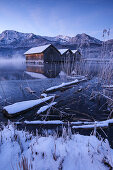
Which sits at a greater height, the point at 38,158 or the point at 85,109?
the point at 38,158

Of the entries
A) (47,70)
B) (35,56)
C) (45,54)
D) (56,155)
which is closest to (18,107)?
(56,155)

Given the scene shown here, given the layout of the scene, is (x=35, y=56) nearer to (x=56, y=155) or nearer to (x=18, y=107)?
(x=18, y=107)

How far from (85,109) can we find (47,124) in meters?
2.46

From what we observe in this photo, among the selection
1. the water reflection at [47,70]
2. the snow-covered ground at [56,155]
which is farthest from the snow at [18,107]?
the water reflection at [47,70]

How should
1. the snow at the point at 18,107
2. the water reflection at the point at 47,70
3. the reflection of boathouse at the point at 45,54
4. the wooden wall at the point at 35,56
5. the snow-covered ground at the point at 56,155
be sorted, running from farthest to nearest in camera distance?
the wooden wall at the point at 35,56 → the reflection of boathouse at the point at 45,54 → the water reflection at the point at 47,70 → the snow at the point at 18,107 → the snow-covered ground at the point at 56,155

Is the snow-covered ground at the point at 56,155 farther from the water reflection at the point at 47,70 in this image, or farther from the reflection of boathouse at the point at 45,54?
the reflection of boathouse at the point at 45,54

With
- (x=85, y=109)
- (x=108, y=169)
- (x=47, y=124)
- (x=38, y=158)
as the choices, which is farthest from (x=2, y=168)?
(x=85, y=109)

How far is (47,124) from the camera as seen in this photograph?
3.87 m

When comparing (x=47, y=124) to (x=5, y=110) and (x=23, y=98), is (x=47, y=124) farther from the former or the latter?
(x=23, y=98)

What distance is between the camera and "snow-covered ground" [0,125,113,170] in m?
1.61

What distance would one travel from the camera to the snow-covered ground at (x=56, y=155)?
1611 millimetres

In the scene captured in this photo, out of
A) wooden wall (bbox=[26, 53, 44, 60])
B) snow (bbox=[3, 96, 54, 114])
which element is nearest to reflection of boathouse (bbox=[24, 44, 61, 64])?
wooden wall (bbox=[26, 53, 44, 60])

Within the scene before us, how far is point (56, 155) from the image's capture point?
1.81 metres

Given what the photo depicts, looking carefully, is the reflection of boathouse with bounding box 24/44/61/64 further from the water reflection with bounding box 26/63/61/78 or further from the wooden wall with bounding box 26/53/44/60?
the water reflection with bounding box 26/63/61/78
